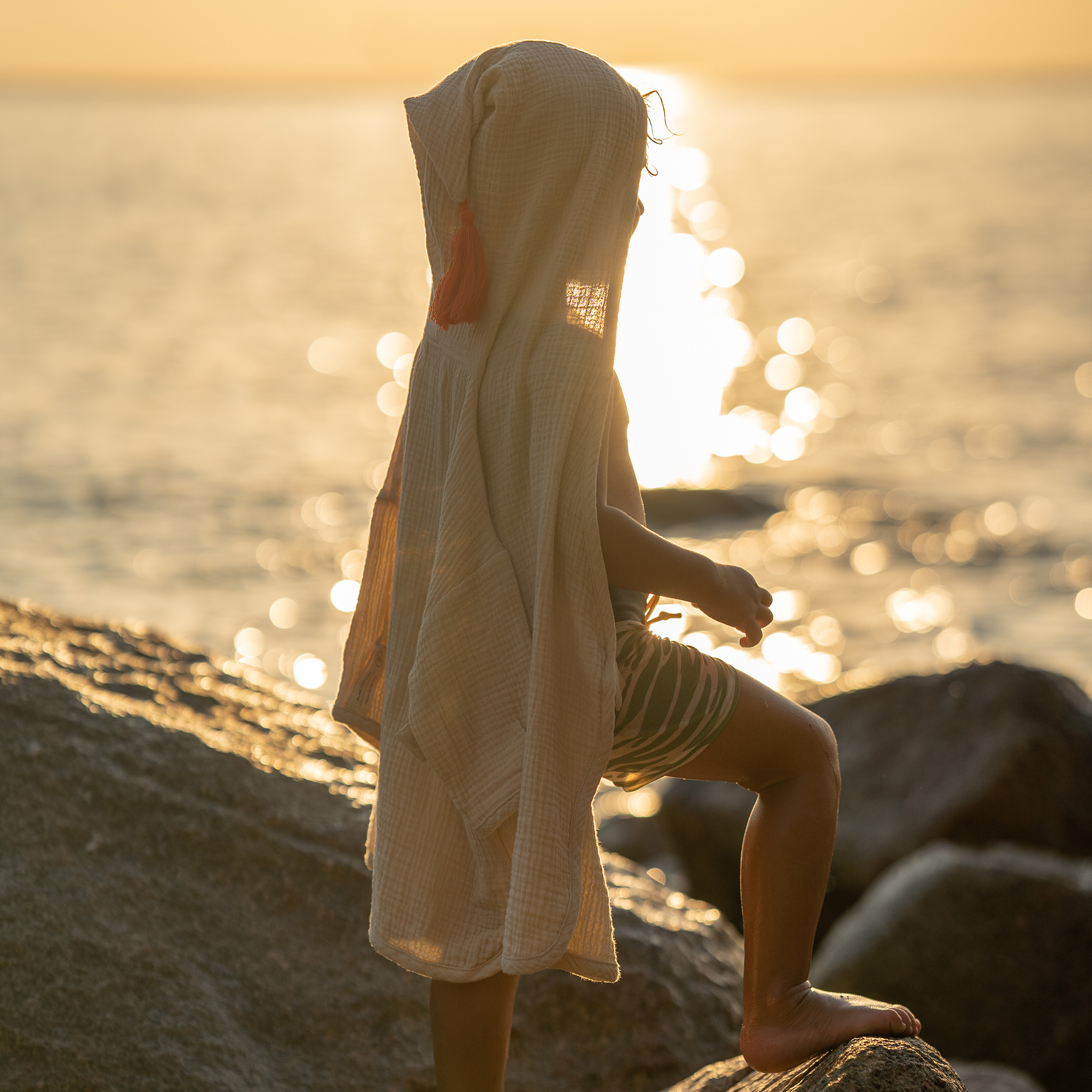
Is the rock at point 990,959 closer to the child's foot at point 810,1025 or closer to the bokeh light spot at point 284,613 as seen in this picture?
the child's foot at point 810,1025

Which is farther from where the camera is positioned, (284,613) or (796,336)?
(796,336)

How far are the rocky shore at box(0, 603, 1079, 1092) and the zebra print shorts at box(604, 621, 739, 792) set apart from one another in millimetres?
634

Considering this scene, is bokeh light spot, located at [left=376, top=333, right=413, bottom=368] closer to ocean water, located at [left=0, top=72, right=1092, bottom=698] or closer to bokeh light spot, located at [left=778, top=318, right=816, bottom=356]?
ocean water, located at [left=0, top=72, right=1092, bottom=698]

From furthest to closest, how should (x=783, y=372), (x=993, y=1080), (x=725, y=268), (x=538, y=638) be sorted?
(x=725, y=268) → (x=783, y=372) → (x=993, y=1080) → (x=538, y=638)

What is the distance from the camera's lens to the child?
7.53ft

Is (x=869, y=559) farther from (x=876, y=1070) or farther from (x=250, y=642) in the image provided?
(x=876, y=1070)

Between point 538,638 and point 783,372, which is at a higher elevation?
point 538,638

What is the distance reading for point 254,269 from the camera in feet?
108

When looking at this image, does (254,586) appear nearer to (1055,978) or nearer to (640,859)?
(640,859)

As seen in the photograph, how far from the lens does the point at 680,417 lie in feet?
57.9

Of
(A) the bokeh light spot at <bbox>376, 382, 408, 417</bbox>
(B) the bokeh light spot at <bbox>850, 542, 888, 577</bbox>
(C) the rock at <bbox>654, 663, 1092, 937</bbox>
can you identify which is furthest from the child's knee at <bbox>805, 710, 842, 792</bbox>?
(A) the bokeh light spot at <bbox>376, 382, 408, 417</bbox>

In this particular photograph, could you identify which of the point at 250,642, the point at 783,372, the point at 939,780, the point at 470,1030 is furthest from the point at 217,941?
the point at 783,372

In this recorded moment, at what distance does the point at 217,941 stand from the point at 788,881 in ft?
4.29

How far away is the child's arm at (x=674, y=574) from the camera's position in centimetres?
233
